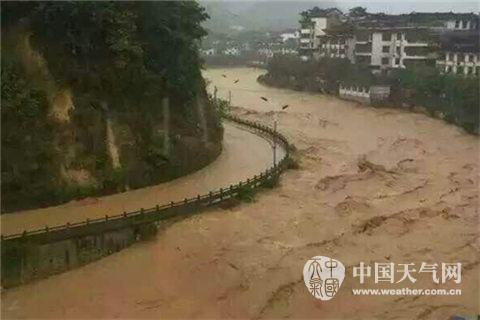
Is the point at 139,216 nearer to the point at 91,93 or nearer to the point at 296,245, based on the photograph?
the point at 296,245

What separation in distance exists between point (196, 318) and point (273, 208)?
6399 mm

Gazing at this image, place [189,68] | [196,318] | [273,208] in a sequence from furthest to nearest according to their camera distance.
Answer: [189,68] < [273,208] < [196,318]

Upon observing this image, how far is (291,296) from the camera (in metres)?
12.1

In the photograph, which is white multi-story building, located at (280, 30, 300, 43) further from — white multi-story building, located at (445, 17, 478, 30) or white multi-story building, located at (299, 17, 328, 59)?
white multi-story building, located at (445, 17, 478, 30)

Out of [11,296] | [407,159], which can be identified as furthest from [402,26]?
[11,296]

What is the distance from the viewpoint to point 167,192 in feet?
57.3

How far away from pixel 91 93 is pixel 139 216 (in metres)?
3.80

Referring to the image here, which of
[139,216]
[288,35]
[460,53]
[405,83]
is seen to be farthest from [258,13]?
[139,216]

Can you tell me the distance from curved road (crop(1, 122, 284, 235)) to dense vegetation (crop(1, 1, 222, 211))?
1.04 ft

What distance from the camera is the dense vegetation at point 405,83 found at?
1184 inches

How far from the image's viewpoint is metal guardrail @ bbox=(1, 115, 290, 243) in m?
13.1

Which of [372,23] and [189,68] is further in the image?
[372,23]

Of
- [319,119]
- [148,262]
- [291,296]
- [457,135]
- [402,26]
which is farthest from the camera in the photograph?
[402,26]

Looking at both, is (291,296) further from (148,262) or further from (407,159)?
(407,159)
